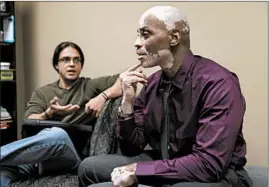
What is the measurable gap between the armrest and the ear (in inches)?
29.3

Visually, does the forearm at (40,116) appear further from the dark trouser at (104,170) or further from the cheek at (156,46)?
the cheek at (156,46)

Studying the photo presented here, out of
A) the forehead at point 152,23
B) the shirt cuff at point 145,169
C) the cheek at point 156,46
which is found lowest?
the shirt cuff at point 145,169

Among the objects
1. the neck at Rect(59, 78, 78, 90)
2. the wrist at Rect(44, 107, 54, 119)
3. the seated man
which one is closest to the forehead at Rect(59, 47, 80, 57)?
the seated man

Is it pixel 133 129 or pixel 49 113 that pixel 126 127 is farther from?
pixel 49 113

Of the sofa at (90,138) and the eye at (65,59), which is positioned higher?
the eye at (65,59)

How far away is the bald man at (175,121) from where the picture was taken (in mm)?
1113

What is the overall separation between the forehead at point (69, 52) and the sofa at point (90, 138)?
0.49 metres

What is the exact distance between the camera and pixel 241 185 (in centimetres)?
122

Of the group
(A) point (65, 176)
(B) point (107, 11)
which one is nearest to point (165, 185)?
(A) point (65, 176)

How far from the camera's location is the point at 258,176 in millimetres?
1453

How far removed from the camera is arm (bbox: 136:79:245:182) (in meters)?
1.10

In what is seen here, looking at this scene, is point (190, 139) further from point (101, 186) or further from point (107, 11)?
point (107, 11)

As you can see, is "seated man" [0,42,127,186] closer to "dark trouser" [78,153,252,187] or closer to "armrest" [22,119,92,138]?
"armrest" [22,119,92,138]

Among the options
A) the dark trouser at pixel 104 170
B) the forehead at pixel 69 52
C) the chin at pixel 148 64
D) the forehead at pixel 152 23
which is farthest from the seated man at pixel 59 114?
→ the forehead at pixel 152 23
